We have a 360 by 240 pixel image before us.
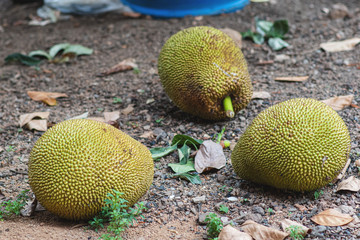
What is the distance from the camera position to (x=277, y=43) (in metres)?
3.87

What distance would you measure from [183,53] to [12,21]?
3024 millimetres

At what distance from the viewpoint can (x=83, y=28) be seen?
14.8 feet

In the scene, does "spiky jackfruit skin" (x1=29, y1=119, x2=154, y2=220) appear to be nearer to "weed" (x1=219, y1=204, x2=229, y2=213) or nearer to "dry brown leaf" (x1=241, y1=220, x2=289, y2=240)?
"weed" (x1=219, y1=204, x2=229, y2=213)

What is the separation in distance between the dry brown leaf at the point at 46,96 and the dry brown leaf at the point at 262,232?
192 centimetres

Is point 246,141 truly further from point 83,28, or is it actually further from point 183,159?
point 83,28

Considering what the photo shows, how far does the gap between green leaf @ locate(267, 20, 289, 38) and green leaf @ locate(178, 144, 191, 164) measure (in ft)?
6.56

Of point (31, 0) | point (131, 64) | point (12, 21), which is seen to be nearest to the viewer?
point (131, 64)

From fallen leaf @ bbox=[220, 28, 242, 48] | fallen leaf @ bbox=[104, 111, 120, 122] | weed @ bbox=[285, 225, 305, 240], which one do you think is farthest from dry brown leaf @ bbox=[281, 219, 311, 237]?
fallen leaf @ bbox=[220, 28, 242, 48]

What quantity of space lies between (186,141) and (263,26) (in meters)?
2.10

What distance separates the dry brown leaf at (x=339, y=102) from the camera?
272cm

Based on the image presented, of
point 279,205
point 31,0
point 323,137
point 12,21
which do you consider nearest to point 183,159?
point 279,205

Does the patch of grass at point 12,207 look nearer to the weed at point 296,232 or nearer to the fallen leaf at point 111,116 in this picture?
the fallen leaf at point 111,116

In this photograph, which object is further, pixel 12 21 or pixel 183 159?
pixel 12 21

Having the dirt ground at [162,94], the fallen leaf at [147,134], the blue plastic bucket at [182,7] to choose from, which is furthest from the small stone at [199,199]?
the blue plastic bucket at [182,7]
